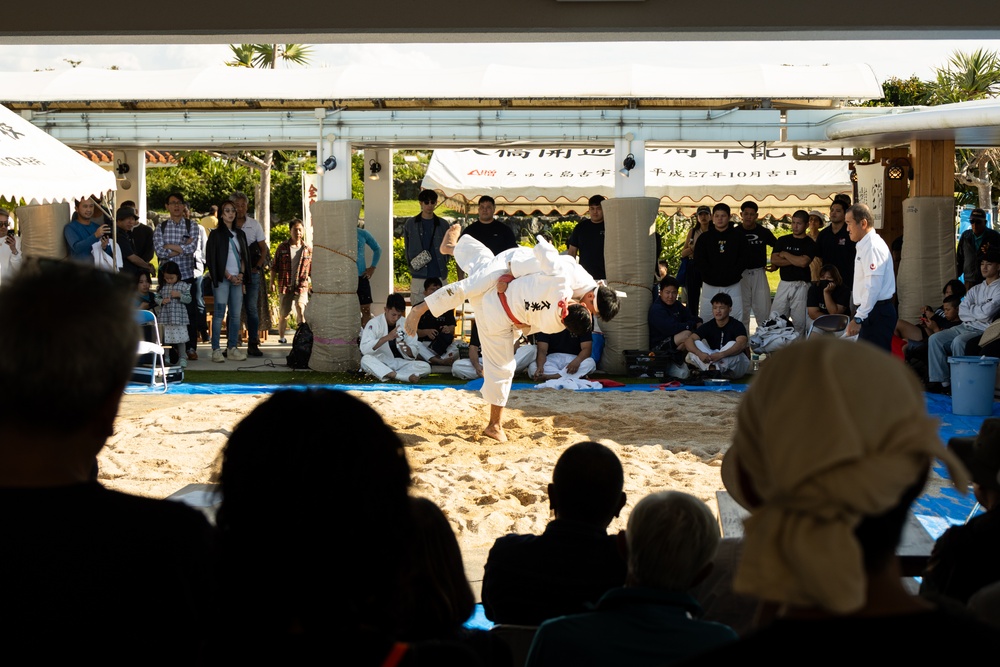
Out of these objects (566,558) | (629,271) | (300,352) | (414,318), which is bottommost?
(566,558)

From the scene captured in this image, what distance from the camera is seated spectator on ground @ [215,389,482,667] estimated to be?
1463 mm

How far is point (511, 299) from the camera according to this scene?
747 cm

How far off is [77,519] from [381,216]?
47.1 ft

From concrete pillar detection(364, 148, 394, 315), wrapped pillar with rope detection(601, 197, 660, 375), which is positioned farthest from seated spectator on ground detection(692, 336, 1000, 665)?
concrete pillar detection(364, 148, 394, 315)

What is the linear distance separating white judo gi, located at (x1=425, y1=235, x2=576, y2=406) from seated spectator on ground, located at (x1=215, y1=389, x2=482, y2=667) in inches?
221

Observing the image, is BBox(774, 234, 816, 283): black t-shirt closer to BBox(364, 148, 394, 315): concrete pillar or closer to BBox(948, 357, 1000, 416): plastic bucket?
BBox(948, 357, 1000, 416): plastic bucket

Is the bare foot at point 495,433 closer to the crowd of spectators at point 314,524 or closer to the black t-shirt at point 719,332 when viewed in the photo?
the black t-shirt at point 719,332

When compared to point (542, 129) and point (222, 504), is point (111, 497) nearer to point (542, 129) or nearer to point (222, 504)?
point (222, 504)

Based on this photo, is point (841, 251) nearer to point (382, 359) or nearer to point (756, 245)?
point (756, 245)

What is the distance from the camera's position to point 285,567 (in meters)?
1.49

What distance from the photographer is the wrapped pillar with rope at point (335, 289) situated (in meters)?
12.0

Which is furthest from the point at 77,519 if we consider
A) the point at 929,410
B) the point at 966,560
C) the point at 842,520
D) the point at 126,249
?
the point at 126,249

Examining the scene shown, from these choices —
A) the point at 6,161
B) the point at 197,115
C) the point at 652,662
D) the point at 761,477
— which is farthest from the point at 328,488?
the point at 197,115

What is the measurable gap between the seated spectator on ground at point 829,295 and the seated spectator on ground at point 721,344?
993 millimetres
